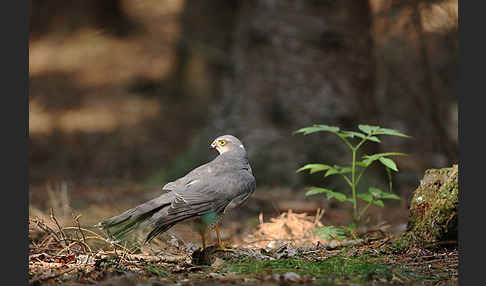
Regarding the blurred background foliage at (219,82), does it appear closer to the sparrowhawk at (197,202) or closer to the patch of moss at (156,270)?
the sparrowhawk at (197,202)

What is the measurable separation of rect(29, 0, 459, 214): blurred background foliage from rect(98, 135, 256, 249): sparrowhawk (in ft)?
7.52

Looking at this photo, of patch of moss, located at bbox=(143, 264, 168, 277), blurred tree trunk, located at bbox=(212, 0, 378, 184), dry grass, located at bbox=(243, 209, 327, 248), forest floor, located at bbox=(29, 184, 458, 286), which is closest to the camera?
forest floor, located at bbox=(29, 184, 458, 286)

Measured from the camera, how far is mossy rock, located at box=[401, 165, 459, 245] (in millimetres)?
2201

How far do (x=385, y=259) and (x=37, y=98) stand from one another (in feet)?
17.8

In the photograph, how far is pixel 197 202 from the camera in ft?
7.14

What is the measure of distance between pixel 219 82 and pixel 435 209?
19.6 ft

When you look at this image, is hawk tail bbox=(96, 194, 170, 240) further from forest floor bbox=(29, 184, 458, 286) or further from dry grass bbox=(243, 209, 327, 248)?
dry grass bbox=(243, 209, 327, 248)

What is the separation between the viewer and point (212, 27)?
25.9ft

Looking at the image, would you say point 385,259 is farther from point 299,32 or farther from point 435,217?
point 299,32

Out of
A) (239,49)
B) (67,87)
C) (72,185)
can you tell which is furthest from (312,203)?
(67,87)

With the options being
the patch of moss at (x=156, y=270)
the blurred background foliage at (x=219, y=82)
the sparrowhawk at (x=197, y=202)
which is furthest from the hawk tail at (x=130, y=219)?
the blurred background foliage at (x=219, y=82)

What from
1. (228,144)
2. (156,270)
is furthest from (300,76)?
(156,270)

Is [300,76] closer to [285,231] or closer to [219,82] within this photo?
[285,231]

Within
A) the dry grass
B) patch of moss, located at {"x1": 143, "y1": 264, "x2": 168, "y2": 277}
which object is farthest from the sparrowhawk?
the dry grass
